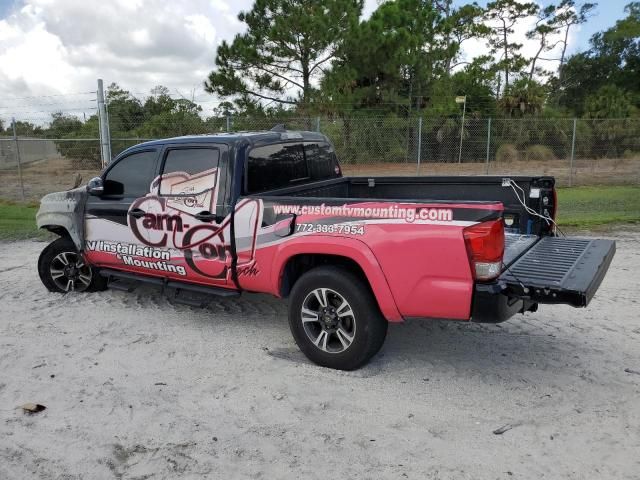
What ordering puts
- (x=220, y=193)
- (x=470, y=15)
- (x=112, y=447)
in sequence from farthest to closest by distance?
(x=470, y=15) < (x=220, y=193) < (x=112, y=447)

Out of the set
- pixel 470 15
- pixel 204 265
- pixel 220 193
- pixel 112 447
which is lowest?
pixel 112 447

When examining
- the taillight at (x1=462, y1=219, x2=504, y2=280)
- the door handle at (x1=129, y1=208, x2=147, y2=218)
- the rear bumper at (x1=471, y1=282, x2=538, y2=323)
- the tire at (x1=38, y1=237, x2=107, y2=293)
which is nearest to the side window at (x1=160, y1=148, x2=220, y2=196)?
the door handle at (x1=129, y1=208, x2=147, y2=218)

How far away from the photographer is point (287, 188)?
5.34 m

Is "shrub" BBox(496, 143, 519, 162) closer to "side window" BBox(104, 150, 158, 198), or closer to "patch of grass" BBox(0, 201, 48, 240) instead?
"patch of grass" BBox(0, 201, 48, 240)

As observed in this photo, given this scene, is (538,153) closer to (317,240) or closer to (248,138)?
(248,138)

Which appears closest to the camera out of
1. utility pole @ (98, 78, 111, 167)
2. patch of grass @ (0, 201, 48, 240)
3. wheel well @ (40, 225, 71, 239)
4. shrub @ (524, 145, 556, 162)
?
wheel well @ (40, 225, 71, 239)

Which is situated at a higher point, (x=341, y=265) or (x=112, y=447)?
(x=341, y=265)

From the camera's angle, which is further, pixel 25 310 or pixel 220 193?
pixel 25 310

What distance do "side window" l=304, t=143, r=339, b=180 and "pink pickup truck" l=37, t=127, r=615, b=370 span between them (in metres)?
0.02

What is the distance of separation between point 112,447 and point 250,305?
2.78 meters

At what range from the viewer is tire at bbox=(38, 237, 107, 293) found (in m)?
6.46

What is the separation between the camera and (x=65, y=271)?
652cm

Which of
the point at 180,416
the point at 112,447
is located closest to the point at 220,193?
the point at 180,416

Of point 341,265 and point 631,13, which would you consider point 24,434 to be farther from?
point 631,13
